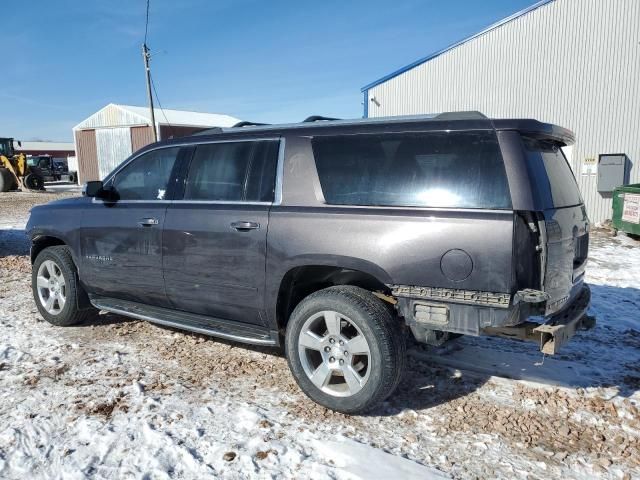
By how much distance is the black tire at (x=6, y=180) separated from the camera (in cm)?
2681

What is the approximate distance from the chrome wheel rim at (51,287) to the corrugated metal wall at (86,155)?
3340 centimetres

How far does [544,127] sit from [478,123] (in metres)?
0.43

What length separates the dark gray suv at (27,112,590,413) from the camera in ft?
9.57

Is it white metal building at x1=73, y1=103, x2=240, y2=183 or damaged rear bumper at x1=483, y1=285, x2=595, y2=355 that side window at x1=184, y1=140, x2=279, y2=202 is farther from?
white metal building at x1=73, y1=103, x2=240, y2=183

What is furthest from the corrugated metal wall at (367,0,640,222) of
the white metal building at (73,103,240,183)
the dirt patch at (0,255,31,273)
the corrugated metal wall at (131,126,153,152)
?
the corrugated metal wall at (131,126,153,152)

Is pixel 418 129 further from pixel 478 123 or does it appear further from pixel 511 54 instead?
pixel 511 54

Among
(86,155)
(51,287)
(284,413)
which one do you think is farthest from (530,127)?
(86,155)

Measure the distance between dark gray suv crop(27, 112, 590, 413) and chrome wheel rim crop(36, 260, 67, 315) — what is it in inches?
32.7

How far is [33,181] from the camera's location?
28344 millimetres

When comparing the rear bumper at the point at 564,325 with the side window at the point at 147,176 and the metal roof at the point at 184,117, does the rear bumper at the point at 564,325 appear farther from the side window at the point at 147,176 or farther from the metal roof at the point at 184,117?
the metal roof at the point at 184,117

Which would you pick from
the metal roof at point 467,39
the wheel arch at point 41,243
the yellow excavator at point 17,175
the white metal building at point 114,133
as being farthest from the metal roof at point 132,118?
the wheel arch at point 41,243

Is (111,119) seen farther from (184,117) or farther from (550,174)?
(550,174)

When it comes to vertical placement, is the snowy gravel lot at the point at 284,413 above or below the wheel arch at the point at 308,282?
below

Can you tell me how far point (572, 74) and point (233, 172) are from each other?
12.8m
